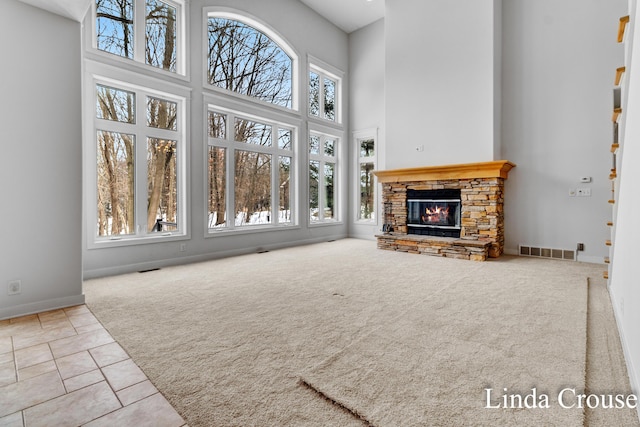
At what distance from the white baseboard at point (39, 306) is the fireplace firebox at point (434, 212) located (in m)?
5.30

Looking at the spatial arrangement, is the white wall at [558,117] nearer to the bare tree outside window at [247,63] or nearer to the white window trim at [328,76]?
the white window trim at [328,76]

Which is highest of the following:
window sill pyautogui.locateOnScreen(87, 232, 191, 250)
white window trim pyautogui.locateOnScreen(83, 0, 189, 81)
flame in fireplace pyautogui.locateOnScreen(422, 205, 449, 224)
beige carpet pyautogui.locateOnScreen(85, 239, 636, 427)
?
white window trim pyautogui.locateOnScreen(83, 0, 189, 81)

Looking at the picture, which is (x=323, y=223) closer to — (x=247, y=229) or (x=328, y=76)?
(x=247, y=229)

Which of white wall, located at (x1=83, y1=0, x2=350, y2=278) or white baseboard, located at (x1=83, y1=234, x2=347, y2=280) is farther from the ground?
white wall, located at (x1=83, y1=0, x2=350, y2=278)

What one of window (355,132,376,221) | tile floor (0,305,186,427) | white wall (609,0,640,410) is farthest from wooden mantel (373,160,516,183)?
tile floor (0,305,186,427)

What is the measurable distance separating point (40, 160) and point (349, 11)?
6827mm

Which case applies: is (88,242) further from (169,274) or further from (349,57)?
(349,57)

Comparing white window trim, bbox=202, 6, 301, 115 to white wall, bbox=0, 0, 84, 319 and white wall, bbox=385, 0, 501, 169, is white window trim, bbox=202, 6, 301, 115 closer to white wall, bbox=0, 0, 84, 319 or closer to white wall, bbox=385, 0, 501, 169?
white wall, bbox=385, 0, 501, 169

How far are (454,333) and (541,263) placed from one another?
3.39m

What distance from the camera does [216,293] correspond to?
335cm

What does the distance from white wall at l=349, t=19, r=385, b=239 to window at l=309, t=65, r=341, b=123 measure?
397 millimetres

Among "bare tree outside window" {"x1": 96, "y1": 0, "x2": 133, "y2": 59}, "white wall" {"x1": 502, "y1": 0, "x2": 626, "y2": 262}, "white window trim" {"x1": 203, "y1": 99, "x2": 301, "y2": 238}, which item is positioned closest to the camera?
"bare tree outside window" {"x1": 96, "y1": 0, "x2": 133, "y2": 59}

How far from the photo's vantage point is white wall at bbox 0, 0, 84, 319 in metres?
2.69

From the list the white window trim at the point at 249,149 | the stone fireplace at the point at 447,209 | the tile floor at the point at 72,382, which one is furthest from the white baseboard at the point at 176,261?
the stone fireplace at the point at 447,209
